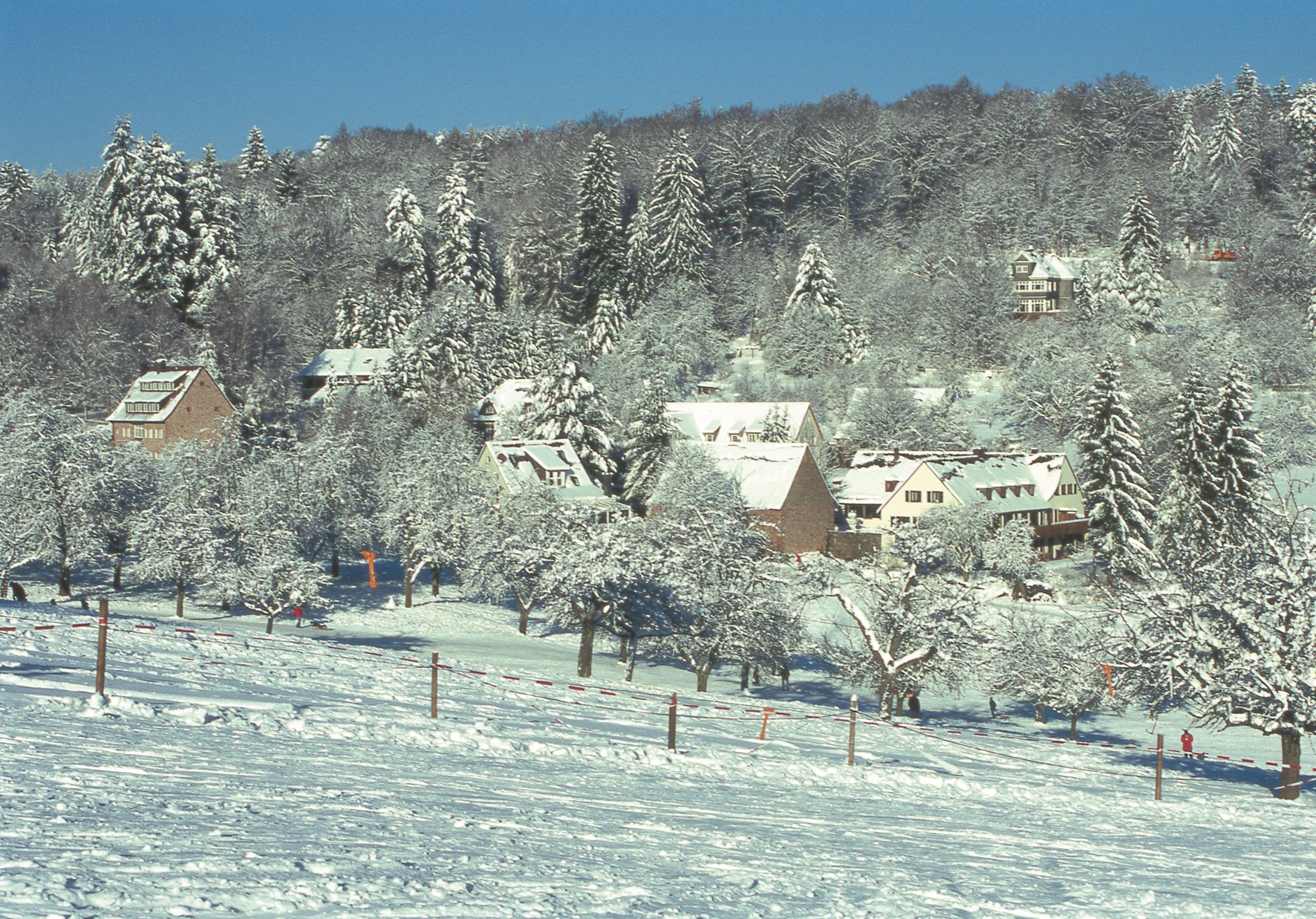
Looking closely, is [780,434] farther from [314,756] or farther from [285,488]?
[314,756]

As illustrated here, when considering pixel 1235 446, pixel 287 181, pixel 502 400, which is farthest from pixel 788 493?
pixel 287 181

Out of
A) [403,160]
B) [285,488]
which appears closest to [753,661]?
[285,488]

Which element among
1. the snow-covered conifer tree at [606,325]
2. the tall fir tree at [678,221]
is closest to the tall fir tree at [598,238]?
the snow-covered conifer tree at [606,325]

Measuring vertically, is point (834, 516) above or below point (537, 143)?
below

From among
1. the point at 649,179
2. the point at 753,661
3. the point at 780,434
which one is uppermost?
the point at 649,179

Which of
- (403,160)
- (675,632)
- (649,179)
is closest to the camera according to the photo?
(675,632)

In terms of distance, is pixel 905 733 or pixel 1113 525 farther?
pixel 1113 525

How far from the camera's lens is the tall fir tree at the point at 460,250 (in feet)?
360

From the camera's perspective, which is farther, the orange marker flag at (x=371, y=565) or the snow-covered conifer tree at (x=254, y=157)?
the snow-covered conifer tree at (x=254, y=157)

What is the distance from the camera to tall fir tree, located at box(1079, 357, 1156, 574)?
63188mm

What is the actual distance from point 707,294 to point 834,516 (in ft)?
144

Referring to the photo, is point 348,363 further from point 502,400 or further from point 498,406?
point 498,406

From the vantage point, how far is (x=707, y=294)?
114250mm

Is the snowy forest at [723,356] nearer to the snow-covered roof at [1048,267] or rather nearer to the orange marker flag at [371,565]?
the orange marker flag at [371,565]
